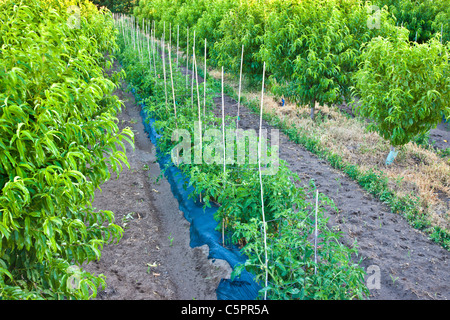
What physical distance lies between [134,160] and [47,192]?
442cm

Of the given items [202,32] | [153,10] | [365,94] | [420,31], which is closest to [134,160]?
[365,94]

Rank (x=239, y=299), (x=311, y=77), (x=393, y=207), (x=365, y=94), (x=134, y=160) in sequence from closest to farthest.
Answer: (x=239, y=299) → (x=393, y=207) → (x=365, y=94) → (x=134, y=160) → (x=311, y=77)

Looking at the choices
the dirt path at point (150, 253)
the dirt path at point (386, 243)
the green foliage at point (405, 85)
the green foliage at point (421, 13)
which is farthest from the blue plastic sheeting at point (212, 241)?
the green foliage at point (421, 13)

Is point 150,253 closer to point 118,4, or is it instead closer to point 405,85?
point 405,85

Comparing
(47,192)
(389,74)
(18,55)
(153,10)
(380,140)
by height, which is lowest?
(380,140)

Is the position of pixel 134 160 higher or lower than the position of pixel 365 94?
lower

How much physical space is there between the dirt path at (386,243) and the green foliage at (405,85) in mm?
1131

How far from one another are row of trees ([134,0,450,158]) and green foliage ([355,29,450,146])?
0.04 ft

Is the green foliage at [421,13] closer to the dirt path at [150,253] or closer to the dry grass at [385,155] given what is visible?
the dry grass at [385,155]

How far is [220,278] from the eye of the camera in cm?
353

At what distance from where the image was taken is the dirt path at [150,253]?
11.6 feet

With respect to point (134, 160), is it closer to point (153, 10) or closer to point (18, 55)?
point (18, 55)

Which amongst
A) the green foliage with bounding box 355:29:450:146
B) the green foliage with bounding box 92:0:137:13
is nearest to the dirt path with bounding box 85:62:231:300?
the green foliage with bounding box 355:29:450:146

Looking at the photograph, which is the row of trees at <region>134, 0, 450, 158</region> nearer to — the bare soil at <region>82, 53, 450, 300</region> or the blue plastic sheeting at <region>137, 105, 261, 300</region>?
the bare soil at <region>82, 53, 450, 300</region>
